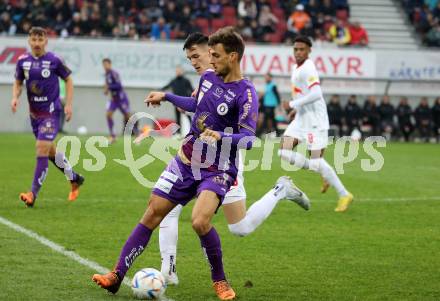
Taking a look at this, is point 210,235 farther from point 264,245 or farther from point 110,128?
point 110,128

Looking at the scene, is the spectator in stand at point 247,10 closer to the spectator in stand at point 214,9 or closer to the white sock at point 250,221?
the spectator in stand at point 214,9

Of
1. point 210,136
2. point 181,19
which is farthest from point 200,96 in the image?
point 181,19

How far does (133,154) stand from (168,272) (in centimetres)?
A: 1441

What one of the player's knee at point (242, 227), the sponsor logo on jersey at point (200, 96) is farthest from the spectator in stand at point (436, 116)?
the sponsor logo on jersey at point (200, 96)

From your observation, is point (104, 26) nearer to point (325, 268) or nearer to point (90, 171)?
point (90, 171)

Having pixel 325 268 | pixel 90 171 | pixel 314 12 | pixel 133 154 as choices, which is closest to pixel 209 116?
pixel 325 268

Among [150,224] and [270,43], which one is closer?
[150,224]

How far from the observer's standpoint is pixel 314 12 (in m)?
34.7

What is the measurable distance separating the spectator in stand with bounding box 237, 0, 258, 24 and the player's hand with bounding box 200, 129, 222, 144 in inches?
1050

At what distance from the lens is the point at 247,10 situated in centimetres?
3372

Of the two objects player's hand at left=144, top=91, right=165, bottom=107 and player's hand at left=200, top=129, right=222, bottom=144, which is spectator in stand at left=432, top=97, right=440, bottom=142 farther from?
player's hand at left=200, top=129, right=222, bottom=144

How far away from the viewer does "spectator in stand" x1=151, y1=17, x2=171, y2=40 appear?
3175cm

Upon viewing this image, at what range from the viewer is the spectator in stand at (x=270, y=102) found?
29.5 meters

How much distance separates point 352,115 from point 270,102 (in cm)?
294
